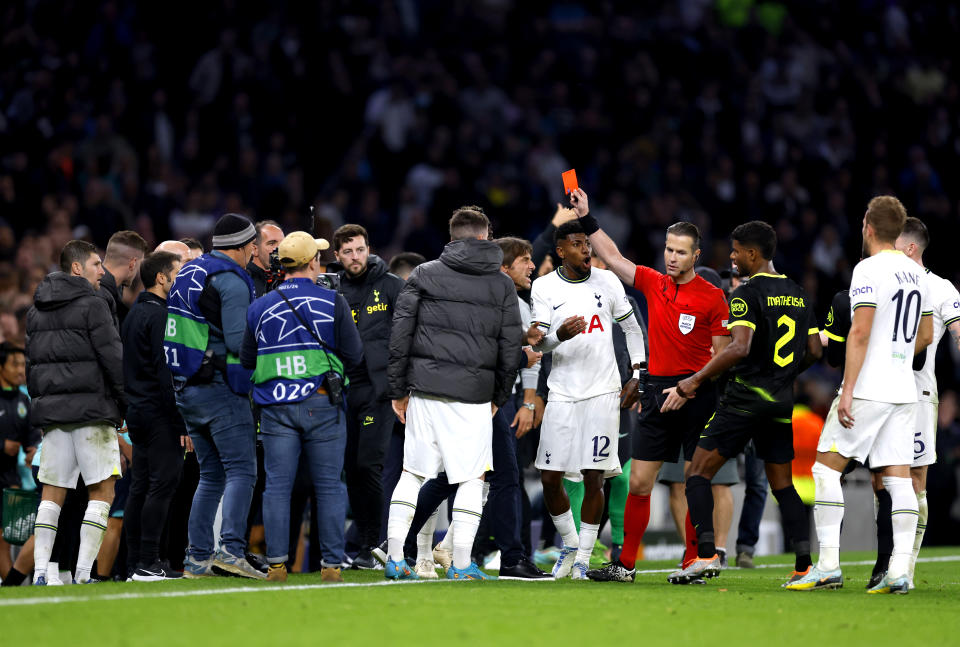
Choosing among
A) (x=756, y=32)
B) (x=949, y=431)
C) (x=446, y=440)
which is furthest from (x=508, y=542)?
(x=756, y=32)

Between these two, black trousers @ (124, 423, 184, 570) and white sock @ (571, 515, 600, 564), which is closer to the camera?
black trousers @ (124, 423, 184, 570)

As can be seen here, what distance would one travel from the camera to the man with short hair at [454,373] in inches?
326

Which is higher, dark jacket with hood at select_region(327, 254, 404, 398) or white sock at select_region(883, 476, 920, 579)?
dark jacket with hood at select_region(327, 254, 404, 398)

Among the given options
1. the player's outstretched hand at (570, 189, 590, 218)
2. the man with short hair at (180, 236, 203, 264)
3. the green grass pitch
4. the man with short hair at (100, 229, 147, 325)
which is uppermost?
the player's outstretched hand at (570, 189, 590, 218)

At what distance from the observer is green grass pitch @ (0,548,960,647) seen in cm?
571

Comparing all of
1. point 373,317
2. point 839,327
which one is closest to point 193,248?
point 373,317

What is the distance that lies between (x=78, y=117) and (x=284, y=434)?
33.2ft

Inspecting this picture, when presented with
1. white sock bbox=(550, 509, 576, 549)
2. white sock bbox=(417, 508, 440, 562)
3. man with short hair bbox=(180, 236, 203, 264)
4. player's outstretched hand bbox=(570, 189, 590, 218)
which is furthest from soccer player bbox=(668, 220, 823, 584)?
man with short hair bbox=(180, 236, 203, 264)

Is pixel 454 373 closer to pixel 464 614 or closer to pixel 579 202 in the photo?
pixel 579 202

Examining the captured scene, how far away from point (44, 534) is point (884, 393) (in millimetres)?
5450

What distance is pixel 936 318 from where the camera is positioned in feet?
29.7

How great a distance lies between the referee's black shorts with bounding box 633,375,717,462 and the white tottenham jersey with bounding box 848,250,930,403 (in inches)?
41.7

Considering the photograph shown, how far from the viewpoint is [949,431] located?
667 inches

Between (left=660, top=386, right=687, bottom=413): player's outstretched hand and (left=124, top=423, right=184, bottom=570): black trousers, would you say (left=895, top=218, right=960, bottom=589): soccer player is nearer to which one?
(left=660, top=386, right=687, bottom=413): player's outstretched hand
